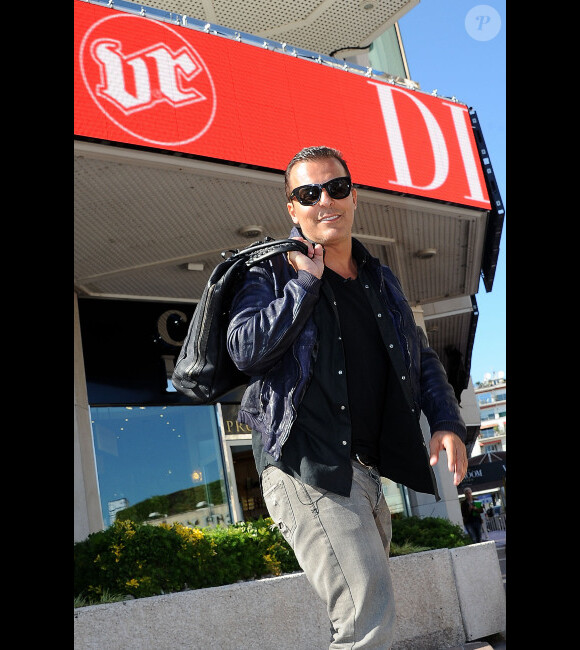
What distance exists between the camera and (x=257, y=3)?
12305 mm

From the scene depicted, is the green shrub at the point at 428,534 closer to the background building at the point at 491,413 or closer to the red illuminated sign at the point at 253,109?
the red illuminated sign at the point at 253,109

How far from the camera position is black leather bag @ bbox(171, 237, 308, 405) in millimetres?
2564

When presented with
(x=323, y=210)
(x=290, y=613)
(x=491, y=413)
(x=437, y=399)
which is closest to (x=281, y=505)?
(x=437, y=399)

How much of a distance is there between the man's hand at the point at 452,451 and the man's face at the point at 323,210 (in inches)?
33.5

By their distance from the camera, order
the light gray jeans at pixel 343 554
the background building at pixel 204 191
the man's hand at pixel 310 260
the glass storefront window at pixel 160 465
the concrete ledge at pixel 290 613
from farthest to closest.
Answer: the glass storefront window at pixel 160 465, the background building at pixel 204 191, the concrete ledge at pixel 290 613, the man's hand at pixel 310 260, the light gray jeans at pixel 343 554

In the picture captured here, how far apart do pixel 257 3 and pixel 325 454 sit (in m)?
11.5

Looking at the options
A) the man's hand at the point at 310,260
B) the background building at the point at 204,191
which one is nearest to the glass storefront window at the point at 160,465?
the background building at the point at 204,191

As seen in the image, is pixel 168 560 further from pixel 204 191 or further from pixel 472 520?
pixel 472 520

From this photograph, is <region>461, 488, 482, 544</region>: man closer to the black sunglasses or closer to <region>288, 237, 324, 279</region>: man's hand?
the black sunglasses

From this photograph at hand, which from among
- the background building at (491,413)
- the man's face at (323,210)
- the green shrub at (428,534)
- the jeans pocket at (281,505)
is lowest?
the green shrub at (428,534)

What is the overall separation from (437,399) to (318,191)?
3.06ft

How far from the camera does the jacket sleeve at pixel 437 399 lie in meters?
2.79
